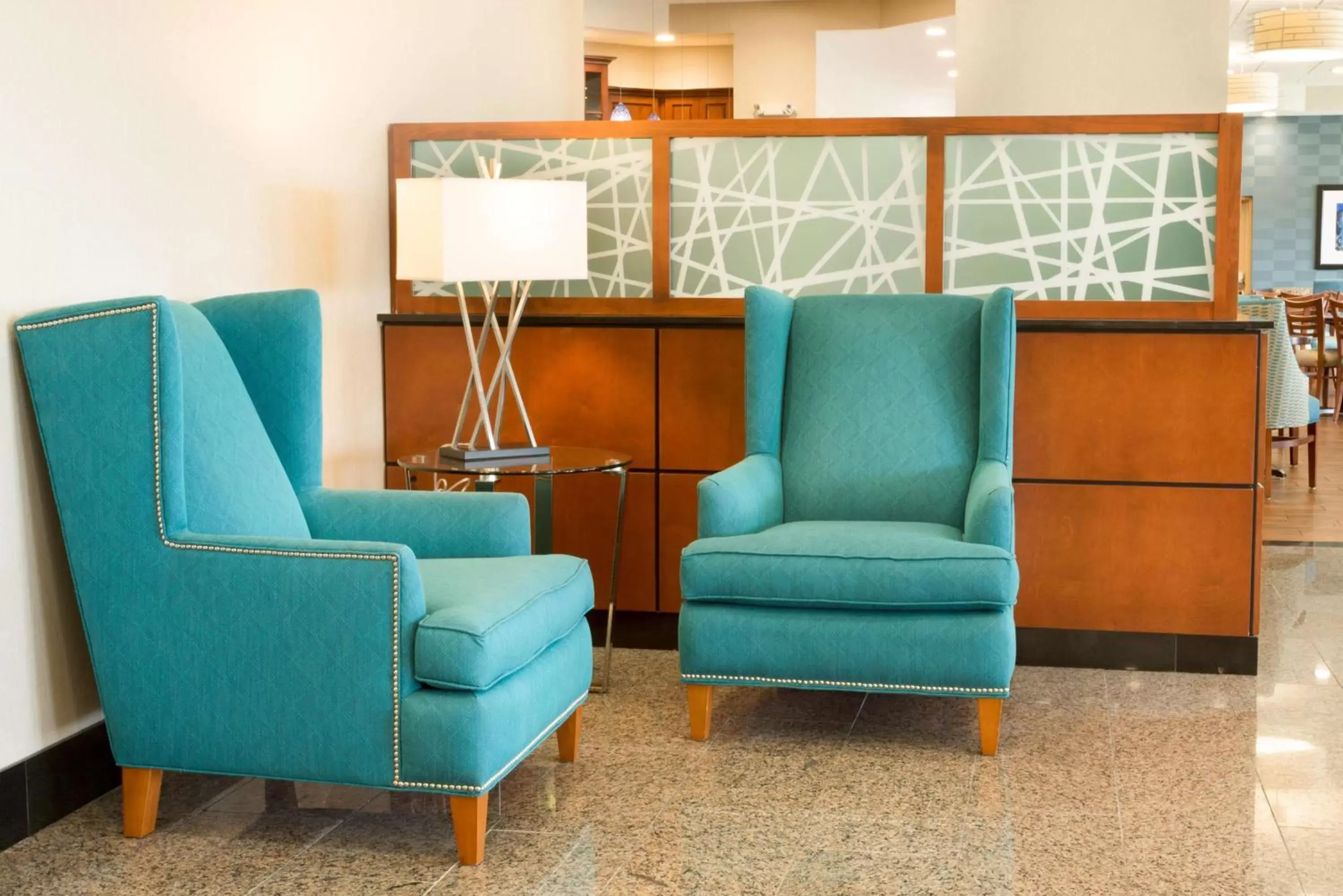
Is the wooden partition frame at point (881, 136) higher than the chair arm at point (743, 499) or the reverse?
higher

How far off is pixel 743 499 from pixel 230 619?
129 centimetres

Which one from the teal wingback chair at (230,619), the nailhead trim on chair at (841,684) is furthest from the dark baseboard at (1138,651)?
the teal wingback chair at (230,619)

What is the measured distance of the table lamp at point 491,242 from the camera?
334 centimetres

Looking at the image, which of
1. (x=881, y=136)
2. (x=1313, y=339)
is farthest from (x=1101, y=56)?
(x=1313, y=339)

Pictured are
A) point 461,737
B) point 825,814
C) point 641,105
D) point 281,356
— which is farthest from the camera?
point 641,105

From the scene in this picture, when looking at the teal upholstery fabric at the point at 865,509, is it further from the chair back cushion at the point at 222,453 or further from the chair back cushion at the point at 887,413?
the chair back cushion at the point at 222,453

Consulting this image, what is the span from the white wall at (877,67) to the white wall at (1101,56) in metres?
5.54

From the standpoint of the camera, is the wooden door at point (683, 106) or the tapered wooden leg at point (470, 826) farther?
the wooden door at point (683, 106)

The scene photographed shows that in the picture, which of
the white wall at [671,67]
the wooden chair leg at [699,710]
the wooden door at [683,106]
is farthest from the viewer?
the wooden door at [683,106]

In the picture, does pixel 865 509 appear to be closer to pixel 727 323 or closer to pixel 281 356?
pixel 727 323

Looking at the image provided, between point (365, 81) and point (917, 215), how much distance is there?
1.61 meters

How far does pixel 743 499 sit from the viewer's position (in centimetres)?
330

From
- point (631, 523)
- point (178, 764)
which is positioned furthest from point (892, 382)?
point (178, 764)

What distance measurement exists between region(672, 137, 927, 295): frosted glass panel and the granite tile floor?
120 cm
